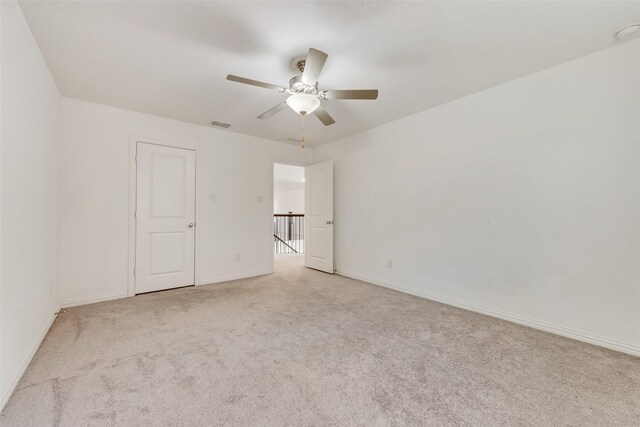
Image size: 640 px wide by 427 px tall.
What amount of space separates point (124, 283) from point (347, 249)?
10.5 ft

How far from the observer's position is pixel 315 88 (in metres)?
2.21

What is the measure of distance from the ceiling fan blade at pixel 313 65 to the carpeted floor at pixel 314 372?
2.10 m

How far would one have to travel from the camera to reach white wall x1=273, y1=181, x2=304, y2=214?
1268 centimetres

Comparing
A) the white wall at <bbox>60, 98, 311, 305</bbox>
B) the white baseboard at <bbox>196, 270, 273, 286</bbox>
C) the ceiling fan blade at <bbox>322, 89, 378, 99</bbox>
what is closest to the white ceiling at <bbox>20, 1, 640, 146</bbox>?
the ceiling fan blade at <bbox>322, 89, 378, 99</bbox>

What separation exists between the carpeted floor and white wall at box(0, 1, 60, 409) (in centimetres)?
25

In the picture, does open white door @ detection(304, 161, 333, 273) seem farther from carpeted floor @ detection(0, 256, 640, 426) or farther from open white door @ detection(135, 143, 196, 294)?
open white door @ detection(135, 143, 196, 294)

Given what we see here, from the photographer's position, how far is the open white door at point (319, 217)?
479cm

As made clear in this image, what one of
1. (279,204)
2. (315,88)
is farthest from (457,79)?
(279,204)

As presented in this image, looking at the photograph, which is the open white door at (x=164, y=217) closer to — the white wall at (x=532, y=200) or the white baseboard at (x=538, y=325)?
the white wall at (x=532, y=200)

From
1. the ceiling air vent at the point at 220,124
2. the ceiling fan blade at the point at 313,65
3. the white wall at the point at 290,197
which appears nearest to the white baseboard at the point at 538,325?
the ceiling fan blade at the point at 313,65

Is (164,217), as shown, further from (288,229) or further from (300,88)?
(288,229)

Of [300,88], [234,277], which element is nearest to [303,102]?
[300,88]

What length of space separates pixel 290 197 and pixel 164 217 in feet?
32.3

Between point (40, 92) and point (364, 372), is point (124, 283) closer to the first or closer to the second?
point (40, 92)
